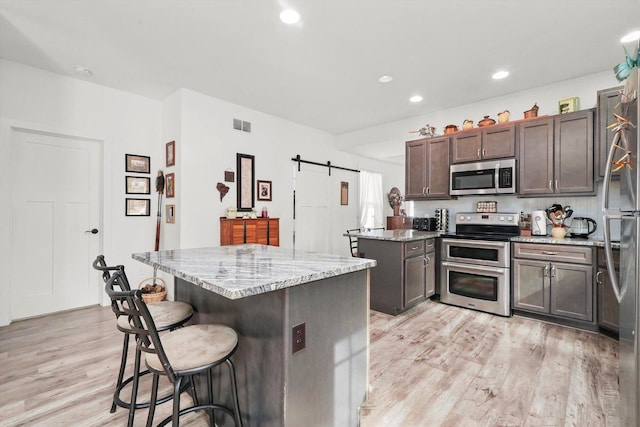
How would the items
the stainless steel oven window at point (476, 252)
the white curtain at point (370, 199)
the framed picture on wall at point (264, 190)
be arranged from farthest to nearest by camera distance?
the white curtain at point (370, 199), the framed picture on wall at point (264, 190), the stainless steel oven window at point (476, 252)

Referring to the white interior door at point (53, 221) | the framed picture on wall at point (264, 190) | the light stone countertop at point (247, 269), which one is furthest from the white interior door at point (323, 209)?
the light stone countertop at point (247, 269)

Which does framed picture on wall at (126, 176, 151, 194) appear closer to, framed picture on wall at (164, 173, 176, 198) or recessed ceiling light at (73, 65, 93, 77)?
framed picture on wall at (164, 173, 176, 198)

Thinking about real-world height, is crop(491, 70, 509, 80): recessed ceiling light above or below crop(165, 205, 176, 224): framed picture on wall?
above

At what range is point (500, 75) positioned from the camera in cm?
341

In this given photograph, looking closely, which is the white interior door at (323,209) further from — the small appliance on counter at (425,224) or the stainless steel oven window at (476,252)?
the stainless steel oven window at (476,252)

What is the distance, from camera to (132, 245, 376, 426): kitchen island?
1.29 meters

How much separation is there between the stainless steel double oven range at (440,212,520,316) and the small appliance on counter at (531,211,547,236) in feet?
0.60

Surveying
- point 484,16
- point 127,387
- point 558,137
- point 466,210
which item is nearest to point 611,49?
point 558,137

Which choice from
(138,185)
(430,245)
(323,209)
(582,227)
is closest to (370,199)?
(323,209)

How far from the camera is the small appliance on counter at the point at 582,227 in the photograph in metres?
3.33

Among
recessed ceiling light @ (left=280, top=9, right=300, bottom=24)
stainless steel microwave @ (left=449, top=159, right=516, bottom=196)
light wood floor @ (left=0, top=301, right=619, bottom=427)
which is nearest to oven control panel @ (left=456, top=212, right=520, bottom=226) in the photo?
stainless steel microwave @ (left=449, top=159, right=516, bottom=196)

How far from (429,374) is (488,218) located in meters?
2.44

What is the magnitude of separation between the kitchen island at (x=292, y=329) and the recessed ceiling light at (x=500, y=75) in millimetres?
3093

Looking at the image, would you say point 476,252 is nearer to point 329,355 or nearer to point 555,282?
point 555,282
